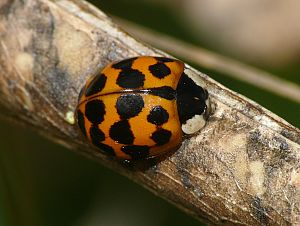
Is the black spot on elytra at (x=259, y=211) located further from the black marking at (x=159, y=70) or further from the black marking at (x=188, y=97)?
the black marking at (x=159, y=70)

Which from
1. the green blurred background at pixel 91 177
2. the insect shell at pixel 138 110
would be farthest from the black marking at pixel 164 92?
the green blurred background at pixel 91 177

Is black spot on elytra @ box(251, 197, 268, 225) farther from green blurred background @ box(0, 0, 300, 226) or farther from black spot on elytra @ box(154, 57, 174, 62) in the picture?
green blurred background @ box(0, 0, 300, 226)

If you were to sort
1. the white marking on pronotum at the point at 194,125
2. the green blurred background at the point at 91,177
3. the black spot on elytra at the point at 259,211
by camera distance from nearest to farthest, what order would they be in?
1. the black spot on elytra at the point at 259,211
2. the white marking on pronotum at the point at 194,125
3. the green blurred background at the point at 91,177

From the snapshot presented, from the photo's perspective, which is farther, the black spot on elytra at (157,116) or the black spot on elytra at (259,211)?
the black spot on elytra at (157,116)

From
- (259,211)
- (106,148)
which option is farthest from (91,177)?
(259,211)

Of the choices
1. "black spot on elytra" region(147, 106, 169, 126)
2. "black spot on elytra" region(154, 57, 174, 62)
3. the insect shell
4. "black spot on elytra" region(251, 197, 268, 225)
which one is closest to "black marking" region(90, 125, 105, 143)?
the insect shell

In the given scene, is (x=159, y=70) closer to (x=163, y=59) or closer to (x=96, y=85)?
(x=163, y=59)

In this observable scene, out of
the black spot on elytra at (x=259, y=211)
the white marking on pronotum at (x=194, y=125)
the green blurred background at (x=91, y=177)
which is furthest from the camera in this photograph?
the green blurred background at (x=91, y=177)
